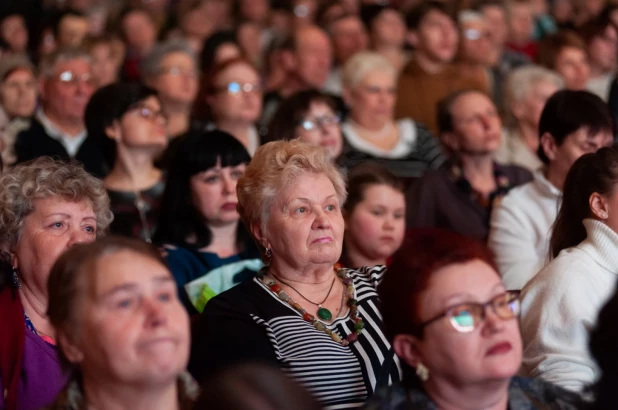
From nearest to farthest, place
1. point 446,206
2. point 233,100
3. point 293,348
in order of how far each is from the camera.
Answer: point 293,348, point 446,206, point 233,100

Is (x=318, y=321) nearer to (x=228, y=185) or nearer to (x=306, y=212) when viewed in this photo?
(x=306, y=212)

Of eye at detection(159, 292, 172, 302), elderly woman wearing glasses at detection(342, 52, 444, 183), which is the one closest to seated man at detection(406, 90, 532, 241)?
elderly woman wearing glasses at detection(342, 52, 444, 183)

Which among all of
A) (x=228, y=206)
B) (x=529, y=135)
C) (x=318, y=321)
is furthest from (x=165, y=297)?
(x=529, y=135)

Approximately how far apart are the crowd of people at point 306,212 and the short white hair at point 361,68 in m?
0.01

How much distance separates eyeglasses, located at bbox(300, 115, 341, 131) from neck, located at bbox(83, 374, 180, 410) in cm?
241

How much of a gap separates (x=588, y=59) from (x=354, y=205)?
9.65 feet

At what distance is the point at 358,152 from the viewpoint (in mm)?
4766

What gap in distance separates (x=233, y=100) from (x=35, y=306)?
2.23 meters

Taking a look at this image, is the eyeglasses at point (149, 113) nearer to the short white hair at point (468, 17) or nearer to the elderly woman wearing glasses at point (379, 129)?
the elderly woman wearing glasses at point (379, 129)

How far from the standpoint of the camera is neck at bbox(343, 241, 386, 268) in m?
3.59

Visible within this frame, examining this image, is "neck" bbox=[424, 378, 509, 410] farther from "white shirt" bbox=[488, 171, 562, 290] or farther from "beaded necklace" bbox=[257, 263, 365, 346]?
"white shirt" bbox=[488, 171, 562, 290]

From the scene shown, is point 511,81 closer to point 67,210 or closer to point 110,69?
point 110,69

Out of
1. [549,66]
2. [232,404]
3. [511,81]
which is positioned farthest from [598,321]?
[549,66]

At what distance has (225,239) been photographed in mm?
3430
